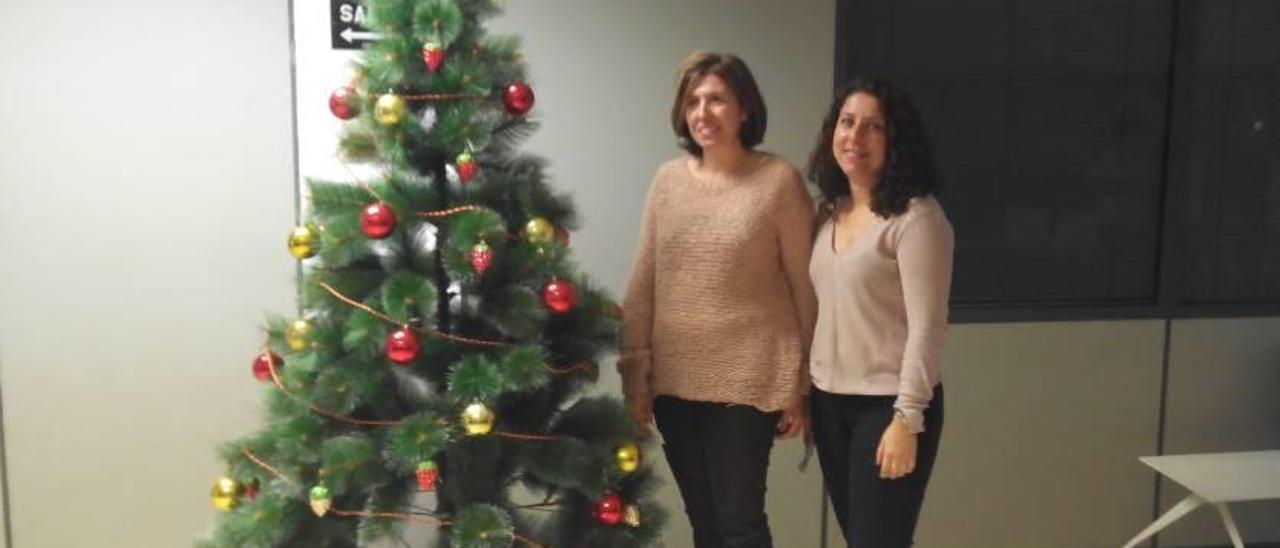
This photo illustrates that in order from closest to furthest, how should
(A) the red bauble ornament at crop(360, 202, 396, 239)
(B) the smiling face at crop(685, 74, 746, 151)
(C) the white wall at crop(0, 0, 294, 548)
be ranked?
1. (A) the red bauble ornament at crop(360, 202, 396, 239)
2. (B) the smiling face at crop(685, 74, 746, 151)
3. (C) the white wall at crop(0, 0, 294, 548)

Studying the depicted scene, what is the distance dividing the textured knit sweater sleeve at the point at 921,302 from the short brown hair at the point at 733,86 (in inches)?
14.8

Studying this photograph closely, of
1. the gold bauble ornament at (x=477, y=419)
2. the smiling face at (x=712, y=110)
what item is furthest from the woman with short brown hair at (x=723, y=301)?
the gold bauble ornament at (x=477, y=419)

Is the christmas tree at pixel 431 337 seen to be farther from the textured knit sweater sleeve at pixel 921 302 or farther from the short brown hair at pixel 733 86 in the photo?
the textured knit sweater sleeve at pixel 921 302

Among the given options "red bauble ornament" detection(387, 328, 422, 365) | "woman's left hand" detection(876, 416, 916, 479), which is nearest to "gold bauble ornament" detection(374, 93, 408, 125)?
"red bauble ornament" detection(387, 328, 422, 365)

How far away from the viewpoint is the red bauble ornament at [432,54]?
1903 millimetres

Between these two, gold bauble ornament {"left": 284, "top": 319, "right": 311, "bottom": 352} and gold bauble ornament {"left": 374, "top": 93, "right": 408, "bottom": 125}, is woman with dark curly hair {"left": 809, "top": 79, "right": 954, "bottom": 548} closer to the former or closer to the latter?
gold bauble ornament {"left": 374, "top": 93, "right": 408, "bottom": 125}

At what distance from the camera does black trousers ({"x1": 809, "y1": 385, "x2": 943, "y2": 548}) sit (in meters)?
2.05

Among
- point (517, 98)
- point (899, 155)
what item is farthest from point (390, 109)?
point (899, 155)

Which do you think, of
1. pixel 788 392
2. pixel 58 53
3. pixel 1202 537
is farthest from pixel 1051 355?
pixel 58 53

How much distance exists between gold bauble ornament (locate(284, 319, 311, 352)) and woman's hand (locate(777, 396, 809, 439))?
0.95 m

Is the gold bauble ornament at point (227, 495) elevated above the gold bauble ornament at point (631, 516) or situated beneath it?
elevated above

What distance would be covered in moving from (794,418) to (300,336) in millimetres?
1007

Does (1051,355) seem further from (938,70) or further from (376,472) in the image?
(376,472)

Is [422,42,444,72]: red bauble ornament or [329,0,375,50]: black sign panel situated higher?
[329,0,375,50]: black sign panel
